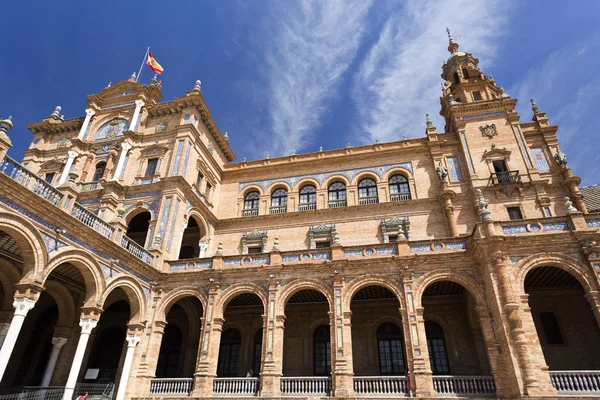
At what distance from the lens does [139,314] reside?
1658 cm

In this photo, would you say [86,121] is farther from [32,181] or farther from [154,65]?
[32,181]

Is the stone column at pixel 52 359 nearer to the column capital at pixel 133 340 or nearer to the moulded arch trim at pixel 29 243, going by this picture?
the column capital at pixel 133 340

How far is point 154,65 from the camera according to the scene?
2420 cm

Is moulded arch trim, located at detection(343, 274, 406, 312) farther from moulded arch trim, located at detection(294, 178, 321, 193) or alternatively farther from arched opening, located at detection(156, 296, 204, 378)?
moulded arch trim, located at detection(294, 178, 321, 193)

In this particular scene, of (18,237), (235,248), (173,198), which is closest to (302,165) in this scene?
(235,248)

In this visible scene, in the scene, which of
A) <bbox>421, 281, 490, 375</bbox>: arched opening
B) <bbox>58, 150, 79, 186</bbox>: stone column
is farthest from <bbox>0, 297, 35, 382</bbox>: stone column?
<bbox>421, 281, 490, 375</bbox>: arched opening

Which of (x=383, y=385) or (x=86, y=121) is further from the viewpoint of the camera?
(x=86, y=121)

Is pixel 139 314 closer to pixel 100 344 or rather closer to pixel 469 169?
pixel 100 344

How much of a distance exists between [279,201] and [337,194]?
3859mm

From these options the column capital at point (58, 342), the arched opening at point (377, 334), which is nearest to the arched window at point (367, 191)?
the arched opening at point (377, 334)

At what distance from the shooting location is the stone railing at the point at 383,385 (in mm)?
13961

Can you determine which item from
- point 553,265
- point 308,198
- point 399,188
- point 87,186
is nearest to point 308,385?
point 553,265

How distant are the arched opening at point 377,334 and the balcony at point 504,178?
27.8 ft

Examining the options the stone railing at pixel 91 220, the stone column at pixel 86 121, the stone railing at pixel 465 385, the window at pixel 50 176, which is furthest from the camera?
the stone column at pixel 86 121
